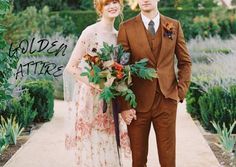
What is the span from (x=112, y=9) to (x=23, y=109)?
4.47m

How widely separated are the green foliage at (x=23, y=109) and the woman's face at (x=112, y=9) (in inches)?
172

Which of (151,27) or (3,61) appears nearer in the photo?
(151,27)

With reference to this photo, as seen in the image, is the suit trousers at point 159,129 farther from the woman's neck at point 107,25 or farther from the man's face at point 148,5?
the woman's neck at point 107,25

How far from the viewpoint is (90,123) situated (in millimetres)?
5043

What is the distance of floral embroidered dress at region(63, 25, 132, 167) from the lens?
4.95 metres

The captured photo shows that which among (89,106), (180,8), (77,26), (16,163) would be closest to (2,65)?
(89,106)

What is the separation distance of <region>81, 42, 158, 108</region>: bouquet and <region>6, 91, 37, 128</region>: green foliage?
451 centimetres

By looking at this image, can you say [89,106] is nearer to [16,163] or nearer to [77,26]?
[16,163]

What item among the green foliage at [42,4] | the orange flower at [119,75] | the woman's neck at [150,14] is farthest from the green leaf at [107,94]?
the green foliage at [42,4]

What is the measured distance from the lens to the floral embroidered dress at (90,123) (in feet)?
16.2

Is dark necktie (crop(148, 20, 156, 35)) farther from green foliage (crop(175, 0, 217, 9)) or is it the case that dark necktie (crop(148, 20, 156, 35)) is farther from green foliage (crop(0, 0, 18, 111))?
green foliage (crop(175, 0, 217, 9))

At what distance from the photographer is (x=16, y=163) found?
684 cm

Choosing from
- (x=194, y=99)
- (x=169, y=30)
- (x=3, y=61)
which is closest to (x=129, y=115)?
(x=169, y=30)

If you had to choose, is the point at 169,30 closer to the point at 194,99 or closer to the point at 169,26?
the point at 169,26
